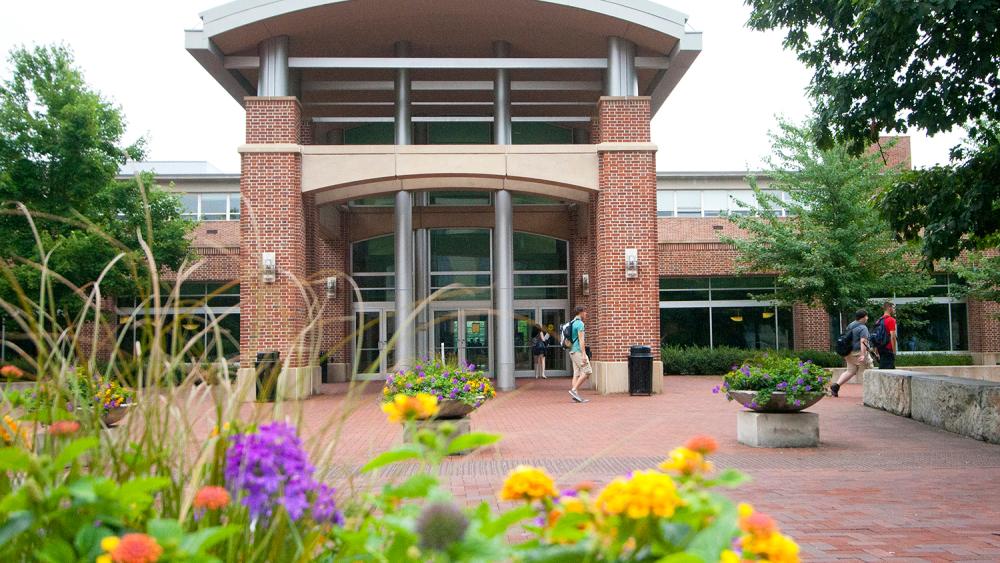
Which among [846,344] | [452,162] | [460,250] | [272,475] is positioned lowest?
[846,344]

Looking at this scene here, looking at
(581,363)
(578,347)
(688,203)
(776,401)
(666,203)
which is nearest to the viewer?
(776,401)

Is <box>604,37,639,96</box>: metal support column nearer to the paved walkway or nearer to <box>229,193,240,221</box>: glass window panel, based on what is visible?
the paved walkway

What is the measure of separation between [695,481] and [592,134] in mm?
21555

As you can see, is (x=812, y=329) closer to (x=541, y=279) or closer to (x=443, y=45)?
(x=541, y=279)

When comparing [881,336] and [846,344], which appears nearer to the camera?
[881,336]

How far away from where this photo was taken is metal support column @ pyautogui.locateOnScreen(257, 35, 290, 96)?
18.5 m

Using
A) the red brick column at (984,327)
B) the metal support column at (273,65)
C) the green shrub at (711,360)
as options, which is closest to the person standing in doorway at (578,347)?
the metal support column at (273,65)

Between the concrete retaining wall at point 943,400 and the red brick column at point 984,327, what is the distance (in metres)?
19.5

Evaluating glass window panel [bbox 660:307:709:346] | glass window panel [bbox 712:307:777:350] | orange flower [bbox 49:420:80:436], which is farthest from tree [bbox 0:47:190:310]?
orange flower [bbox 49:420:80:436]

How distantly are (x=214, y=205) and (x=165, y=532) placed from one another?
34.8m

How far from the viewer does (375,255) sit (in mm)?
25906

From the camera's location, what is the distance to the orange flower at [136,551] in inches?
56.5

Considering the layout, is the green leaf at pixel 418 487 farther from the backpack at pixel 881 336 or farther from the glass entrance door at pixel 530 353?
the glass entrance door at pixel 530 353

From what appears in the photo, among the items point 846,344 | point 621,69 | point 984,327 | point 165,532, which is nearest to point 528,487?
point 165,532
